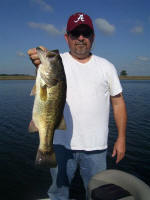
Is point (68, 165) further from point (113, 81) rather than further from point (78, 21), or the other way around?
point (78, 21)

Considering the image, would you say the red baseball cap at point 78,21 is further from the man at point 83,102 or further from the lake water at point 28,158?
the lake water at point 28,158

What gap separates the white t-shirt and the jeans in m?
0.15

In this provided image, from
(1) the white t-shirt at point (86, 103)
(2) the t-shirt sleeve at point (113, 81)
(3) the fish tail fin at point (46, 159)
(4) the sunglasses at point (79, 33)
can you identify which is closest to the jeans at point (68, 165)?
(1) the white t-shirt at point (86, 103)

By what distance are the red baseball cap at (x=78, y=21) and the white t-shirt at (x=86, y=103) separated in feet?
1.76

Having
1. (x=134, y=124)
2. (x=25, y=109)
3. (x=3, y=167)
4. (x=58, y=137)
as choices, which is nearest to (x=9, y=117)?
(x=25, y=109)

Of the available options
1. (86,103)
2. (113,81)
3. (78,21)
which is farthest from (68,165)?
(78,21)

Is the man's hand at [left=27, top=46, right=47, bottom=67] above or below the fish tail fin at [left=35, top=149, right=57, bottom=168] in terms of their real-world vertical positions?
above

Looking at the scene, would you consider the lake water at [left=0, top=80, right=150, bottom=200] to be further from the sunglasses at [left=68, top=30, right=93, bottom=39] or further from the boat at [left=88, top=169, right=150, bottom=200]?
the sunglasses at [left=68, top=30, right=93, bottom=39]

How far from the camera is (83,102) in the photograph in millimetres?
3387

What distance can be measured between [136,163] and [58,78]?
7472 mm

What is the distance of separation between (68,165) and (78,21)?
8.73 ft

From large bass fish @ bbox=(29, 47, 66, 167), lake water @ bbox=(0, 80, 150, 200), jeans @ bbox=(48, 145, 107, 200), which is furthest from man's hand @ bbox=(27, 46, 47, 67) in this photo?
lake water @ bbox=(0, 80, 150, 200)

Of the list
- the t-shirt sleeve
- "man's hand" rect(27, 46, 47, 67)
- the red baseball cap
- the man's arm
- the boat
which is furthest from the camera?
the man's arm

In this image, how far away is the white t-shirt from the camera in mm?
3389
